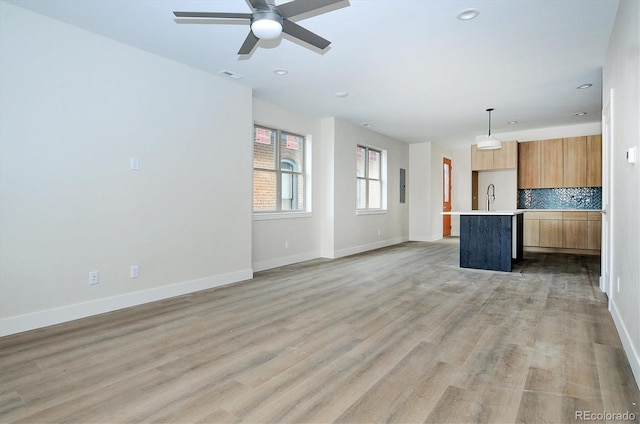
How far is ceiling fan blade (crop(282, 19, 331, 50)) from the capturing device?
2546 mm

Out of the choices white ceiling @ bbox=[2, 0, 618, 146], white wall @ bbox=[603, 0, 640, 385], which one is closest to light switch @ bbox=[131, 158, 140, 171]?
white ceiling @ bbox=[2, 0, 618, 146]

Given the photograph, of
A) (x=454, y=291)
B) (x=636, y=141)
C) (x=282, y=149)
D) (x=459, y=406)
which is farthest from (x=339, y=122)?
(x=459, y=406)

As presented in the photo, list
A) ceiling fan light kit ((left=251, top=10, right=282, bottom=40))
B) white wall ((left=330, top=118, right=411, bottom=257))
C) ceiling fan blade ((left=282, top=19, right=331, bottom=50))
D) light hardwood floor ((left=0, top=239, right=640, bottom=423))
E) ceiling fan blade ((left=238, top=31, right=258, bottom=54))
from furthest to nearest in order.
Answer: white wall ((left=330, top=118, right=411, bottom=257))
ceiling fan blade ((left=238, top=31, right=258, bottom=54))
ceiling fan blade ((left=282, top=19, right=331, bottom=50))
ceiling fan light kit ((left=251, top=10, right=282, bottom=40))
light hardwood floor ((left=0, top=239, right=640, bottom=423))

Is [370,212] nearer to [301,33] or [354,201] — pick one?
[354,201]

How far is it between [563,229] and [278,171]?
5983mm

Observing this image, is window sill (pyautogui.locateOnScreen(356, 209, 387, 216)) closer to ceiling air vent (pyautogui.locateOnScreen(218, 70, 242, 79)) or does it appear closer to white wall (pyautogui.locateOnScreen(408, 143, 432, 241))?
Answer: white wall (pyautogui.locateOnScreen(408, 143, 432, 241))

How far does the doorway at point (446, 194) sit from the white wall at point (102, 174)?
7391 millimetres

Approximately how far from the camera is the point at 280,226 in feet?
19.8

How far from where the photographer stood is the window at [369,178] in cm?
798

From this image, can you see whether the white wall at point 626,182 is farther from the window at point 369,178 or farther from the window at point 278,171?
the window at point 369,178

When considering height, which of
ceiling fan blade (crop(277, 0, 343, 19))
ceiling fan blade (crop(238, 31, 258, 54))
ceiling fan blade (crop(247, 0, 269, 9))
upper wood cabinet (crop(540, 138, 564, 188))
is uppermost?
ceiling fan blade (crop(238, 31, 258, 54))

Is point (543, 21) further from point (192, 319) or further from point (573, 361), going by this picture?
point (192, 319)

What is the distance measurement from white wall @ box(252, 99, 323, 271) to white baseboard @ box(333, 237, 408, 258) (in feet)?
1.47

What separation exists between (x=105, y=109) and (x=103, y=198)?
0.89 metres
